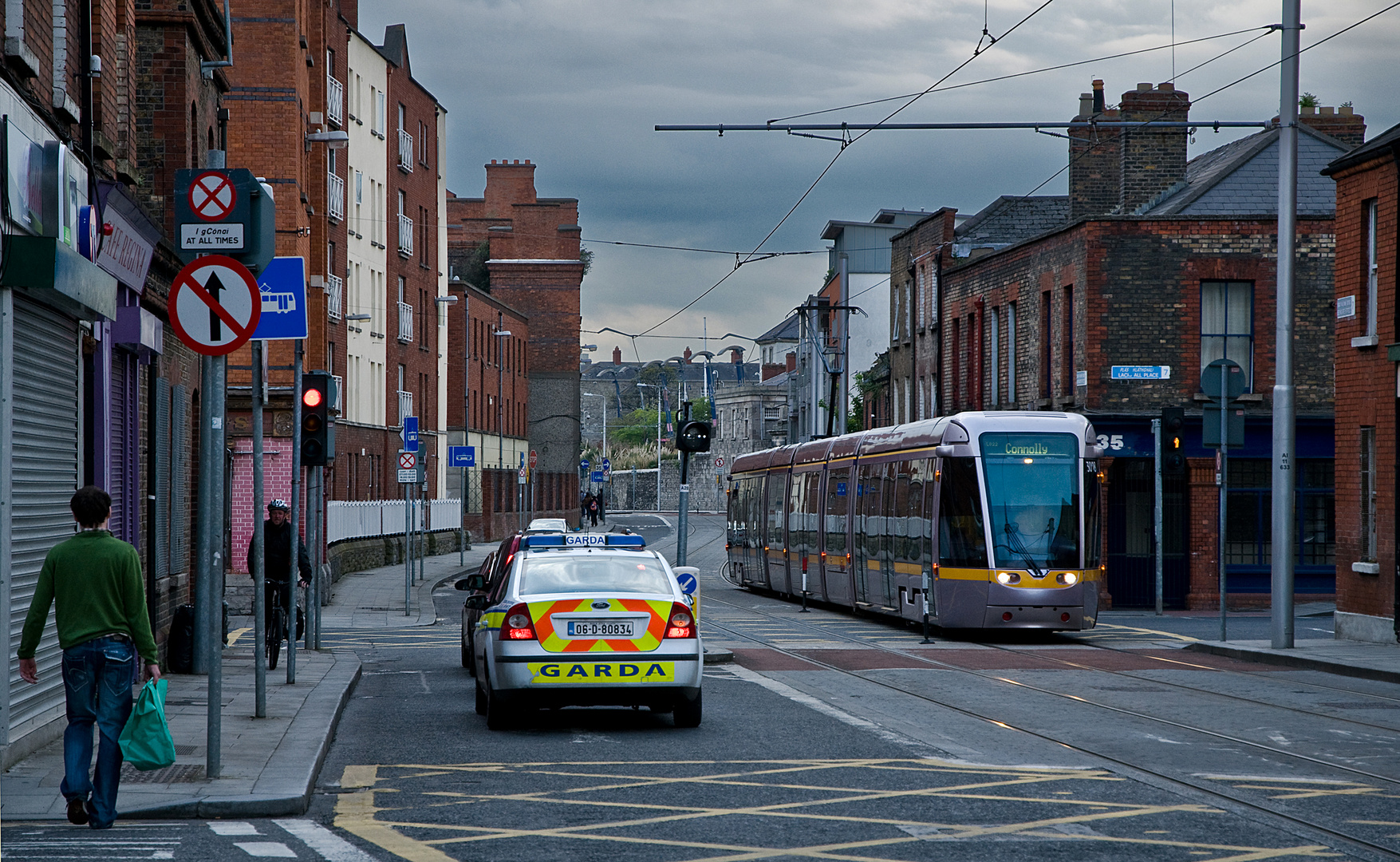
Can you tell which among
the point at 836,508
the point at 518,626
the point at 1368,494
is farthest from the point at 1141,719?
the point at 836,508

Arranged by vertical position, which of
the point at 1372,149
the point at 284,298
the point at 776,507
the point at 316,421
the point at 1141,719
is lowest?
the point at 1141,719

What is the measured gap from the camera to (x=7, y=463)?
10.6 metres

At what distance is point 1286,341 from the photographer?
21.5 meters

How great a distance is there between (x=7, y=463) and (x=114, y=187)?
415 cm

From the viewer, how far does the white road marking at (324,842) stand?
7.95 metres

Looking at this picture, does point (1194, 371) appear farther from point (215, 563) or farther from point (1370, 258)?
point (215, 563)

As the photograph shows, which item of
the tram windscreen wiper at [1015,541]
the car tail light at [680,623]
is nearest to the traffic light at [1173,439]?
the tram windscreen wiper at [1015,541]

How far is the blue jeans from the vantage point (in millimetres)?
8742

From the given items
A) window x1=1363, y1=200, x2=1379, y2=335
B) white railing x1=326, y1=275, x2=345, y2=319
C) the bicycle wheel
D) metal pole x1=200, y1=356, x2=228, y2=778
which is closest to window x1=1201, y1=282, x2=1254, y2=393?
window x1=1363, y1=200, x2=1379, y2=335

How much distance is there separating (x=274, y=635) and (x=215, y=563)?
7914 millimetres

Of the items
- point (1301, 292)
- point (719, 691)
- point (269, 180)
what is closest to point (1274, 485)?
point (719, 691)

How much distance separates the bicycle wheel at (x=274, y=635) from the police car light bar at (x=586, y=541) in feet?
13.6

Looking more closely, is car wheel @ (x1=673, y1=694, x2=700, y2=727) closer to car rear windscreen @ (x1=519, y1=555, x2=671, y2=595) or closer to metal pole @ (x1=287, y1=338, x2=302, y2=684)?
car rear windscreen @ (x1=519, y1=555, x2=671, y2=595)

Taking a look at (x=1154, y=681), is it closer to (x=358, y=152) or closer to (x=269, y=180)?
(x=269, y=180)
